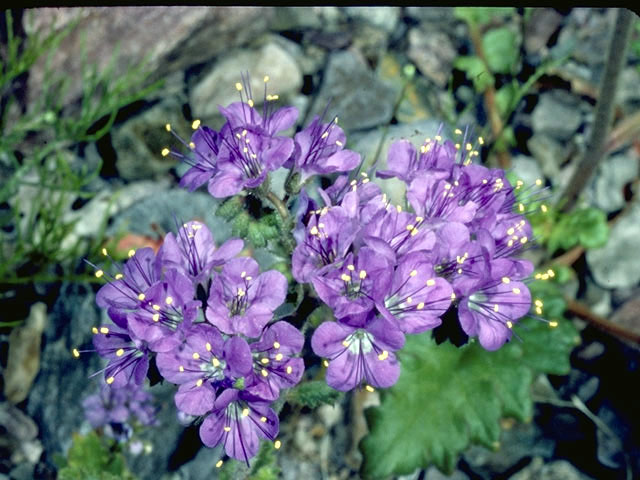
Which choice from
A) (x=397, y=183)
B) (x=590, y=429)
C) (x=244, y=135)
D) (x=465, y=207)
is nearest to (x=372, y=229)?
(x=465, y=207)

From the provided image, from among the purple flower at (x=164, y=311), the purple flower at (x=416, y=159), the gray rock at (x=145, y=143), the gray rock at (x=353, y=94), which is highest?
the purple flower at (x=416, y=159)

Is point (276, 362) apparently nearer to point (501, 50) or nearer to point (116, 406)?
point (116, 406)

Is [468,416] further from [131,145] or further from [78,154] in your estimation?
[78,154]

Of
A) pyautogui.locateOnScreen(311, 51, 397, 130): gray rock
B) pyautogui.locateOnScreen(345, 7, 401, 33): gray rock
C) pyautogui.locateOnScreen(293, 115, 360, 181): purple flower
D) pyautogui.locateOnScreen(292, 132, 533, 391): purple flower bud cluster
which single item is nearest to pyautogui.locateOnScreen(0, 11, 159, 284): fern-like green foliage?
pyautogui.locateOnScreen(311, 51, 397, 130): gray rock

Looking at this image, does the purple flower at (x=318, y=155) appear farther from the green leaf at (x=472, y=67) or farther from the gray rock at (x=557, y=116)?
the gray rock at (x=557, y=116)

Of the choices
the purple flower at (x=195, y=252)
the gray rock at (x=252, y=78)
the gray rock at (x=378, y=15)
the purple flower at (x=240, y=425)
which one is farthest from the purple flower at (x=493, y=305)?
the gray rock at (x=378, y=15)

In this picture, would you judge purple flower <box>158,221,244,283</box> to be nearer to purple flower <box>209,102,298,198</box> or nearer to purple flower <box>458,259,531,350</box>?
purple flower <box>209,102,298,198</box>

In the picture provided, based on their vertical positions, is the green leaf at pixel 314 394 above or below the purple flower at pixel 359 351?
below
